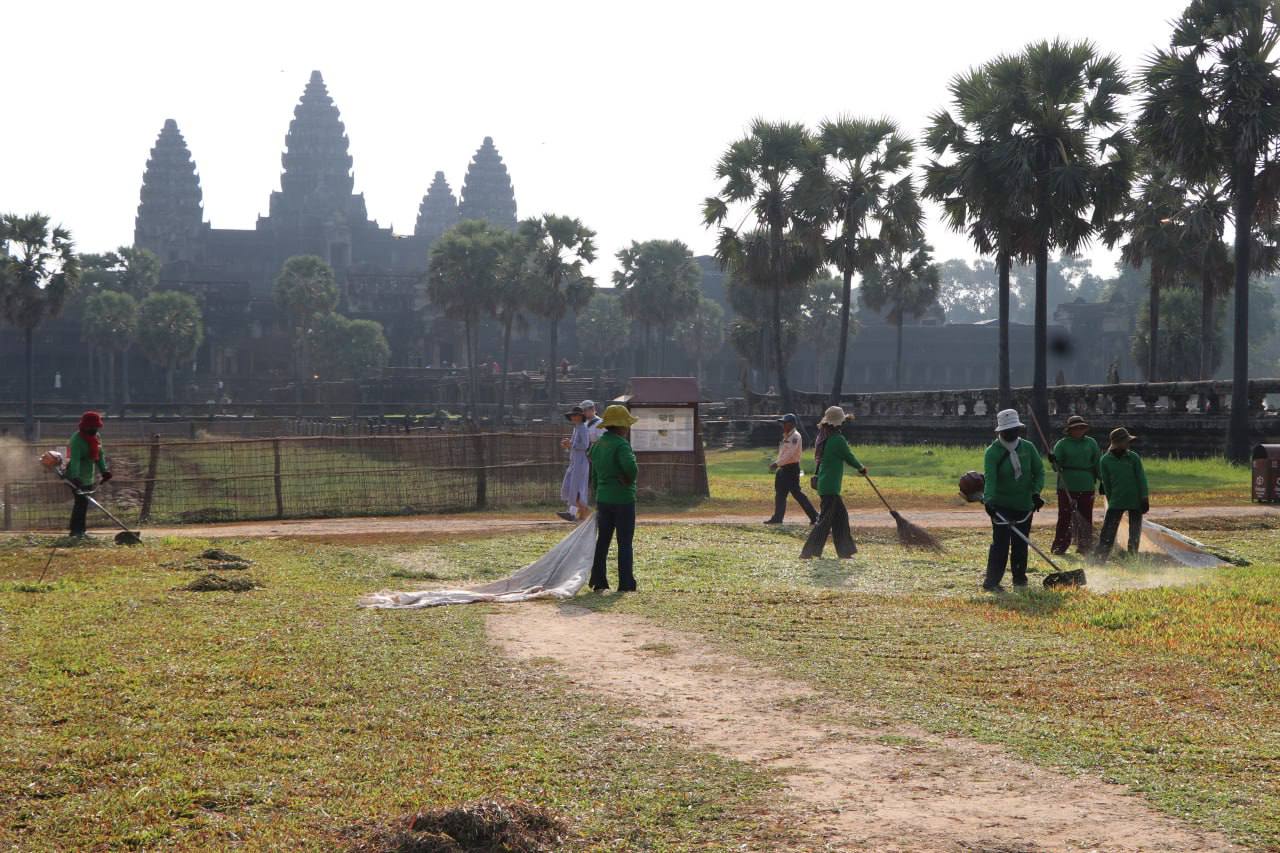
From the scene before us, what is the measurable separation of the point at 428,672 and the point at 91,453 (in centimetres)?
998

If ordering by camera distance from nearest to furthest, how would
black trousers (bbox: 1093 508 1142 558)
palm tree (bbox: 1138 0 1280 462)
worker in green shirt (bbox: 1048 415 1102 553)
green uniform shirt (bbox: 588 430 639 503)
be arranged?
green uniform shirt (bbox: 588 430 639 503), black trousers (bbox: 1093 508 1142 558), worker in green shirt (bbox: 1048 415 1102 553), palm tree (bbox: 1138 0 1280 462)

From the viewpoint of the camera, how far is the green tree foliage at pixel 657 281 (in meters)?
80.2

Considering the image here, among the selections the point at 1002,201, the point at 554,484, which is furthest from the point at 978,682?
the point at 1002,201

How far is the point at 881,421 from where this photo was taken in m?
48.7

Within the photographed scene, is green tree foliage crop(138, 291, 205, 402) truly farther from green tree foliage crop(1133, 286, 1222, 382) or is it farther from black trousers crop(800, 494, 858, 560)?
black trousers crop(800, 494, 858, 560)

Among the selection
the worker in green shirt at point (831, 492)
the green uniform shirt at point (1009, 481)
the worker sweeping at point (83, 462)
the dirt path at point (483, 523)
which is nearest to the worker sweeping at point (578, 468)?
the dirt path at point (483, 523)

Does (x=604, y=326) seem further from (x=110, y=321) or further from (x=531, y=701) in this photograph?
(x=531, y=701)

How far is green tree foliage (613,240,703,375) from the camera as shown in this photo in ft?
263

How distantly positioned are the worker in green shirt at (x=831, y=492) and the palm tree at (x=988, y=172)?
19931 millimetres

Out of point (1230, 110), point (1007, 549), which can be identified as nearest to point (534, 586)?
point (1007, 549)

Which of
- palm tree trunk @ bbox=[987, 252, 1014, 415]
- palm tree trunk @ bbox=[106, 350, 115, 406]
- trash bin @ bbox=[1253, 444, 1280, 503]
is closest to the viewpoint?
trash bin @ bbox=[1253, 444, 1280, 503]

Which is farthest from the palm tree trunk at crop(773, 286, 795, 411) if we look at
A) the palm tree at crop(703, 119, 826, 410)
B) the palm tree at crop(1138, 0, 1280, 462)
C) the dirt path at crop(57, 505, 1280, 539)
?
the dirt path at crop(57, 505, 1280, 539)

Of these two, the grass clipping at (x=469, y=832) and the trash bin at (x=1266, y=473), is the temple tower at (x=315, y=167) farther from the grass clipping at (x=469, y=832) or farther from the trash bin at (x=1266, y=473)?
the grass clipping at (x=469, y=832)

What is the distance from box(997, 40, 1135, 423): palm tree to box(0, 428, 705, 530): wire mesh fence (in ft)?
42.8
